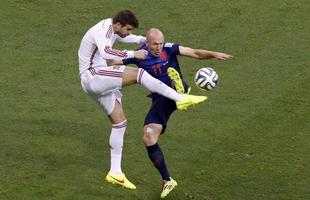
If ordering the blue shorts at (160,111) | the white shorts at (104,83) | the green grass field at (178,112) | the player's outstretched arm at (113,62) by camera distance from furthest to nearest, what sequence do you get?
1. the green grass field at (178,112)
2. the player's outstretched arm at (113,62)
3. the blue shorts at (160,111)
4. the white shorts at (104,83)

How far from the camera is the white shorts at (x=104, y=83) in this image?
1179cm

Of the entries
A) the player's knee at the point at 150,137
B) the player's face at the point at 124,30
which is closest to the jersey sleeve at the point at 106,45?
the player's face at the point at 124,30

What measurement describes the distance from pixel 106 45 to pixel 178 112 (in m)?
4.33

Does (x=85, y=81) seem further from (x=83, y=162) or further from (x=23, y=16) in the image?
(x=23, y=16)

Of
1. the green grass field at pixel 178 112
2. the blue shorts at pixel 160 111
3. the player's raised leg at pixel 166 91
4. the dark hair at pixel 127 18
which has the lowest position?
the green grass field at pixel 178 112

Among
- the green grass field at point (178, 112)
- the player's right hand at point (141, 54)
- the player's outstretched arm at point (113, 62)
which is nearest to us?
the player's right hand at point (141, 54)

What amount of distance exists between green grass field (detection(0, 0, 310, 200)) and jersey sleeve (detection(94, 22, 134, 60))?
7.39 ft

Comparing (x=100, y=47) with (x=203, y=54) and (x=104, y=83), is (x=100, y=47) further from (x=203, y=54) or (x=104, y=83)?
(x=203, y=54)

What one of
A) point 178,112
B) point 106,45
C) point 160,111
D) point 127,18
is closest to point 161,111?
point 160,111

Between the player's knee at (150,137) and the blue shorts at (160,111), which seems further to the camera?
the blue shorts at (160,111)

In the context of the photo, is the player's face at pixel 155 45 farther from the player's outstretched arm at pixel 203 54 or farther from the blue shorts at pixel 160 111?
the blue shorts at pixel 160 111

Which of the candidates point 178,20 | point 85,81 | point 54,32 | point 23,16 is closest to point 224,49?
point 178,20

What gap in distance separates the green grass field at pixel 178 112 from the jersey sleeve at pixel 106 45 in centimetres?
225

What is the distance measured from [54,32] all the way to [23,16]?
150 cm
